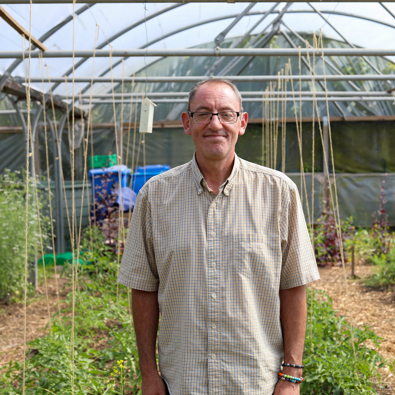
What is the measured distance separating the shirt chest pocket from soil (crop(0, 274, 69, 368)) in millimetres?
2090

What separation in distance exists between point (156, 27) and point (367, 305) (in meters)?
4.47

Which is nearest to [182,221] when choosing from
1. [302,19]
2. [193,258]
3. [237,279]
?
[193,258]

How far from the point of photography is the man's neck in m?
1.46

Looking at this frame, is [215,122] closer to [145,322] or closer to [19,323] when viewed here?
[145,322]

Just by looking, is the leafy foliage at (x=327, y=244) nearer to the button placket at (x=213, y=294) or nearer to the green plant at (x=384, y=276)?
the green plant at (x=384, y=276)

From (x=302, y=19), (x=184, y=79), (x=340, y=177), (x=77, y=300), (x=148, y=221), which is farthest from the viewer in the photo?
(x=340, y=177)

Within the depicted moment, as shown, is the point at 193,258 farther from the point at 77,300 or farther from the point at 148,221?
the point at 77,300

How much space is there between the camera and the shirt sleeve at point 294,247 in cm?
141

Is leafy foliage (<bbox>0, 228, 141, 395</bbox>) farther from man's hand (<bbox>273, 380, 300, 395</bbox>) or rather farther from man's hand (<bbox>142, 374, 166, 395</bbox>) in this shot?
man's hand (<bbox>273, 380, 300, 395</bbox>)

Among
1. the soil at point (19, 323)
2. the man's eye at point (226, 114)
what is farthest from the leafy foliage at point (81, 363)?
the man's eye at point (226, 114)

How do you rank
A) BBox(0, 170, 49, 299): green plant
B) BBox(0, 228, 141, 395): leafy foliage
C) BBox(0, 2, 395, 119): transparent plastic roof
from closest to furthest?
BBox(0, 228, 141, 395): leafy foliage < BBox(0, 170, 49, 299): green plant < BBox(0, 2, 395, 119): transparent plastic roof

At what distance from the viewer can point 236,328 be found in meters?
A: 1.35

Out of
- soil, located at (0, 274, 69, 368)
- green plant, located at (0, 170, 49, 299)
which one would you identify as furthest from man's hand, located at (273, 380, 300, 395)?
green plant, located at (0, 170, 49, 299)

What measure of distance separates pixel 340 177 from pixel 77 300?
608 centimetres
